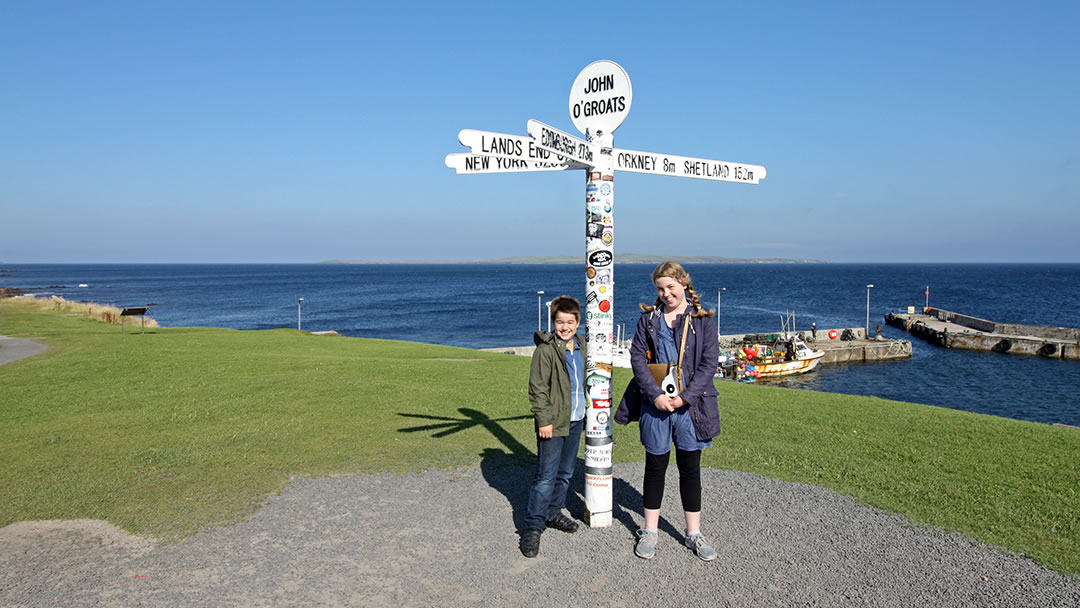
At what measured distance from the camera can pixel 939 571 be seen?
4.43 meters

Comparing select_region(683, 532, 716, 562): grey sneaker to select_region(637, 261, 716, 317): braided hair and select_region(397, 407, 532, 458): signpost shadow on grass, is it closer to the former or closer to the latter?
select_region(637, 261, 716, 317): braided hair

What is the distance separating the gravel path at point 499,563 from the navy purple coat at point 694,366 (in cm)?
101

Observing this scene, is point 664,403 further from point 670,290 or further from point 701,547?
point 701,547

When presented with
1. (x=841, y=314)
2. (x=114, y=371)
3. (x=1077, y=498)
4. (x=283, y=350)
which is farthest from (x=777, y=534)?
(x=841, y=314)

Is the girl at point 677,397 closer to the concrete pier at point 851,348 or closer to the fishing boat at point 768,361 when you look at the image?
the fishing boat at point 768,361

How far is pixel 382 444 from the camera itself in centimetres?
775

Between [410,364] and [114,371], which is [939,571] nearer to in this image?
[410,364]

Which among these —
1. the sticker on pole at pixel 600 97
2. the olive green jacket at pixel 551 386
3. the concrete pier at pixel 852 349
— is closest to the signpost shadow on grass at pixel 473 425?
the olive green jacket at pixel 551 386

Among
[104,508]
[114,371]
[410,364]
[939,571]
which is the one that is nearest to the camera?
[939,571]

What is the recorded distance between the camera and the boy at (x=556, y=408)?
16.7ft

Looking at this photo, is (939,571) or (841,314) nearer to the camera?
(939,571)

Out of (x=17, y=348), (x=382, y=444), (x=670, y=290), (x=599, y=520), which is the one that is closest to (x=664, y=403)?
(x=670, y=290)

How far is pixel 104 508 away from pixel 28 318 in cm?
3357

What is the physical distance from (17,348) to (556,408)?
1976cm
